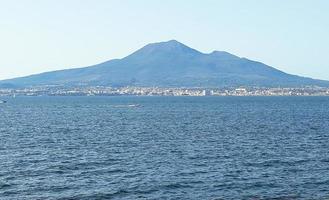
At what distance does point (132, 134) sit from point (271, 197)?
5725cm

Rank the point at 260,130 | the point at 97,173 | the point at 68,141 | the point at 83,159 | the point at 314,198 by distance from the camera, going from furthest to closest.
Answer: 1. the point at 260,130
2. the point at 68,141
3. the point at 83,159
4. the point at 97,173
5. the point at 314,198

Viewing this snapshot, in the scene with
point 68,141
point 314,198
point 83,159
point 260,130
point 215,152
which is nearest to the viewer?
point 314,198

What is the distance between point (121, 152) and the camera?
74.8m

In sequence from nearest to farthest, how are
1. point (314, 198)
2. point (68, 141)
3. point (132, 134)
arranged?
point (314, 198) → point (68, 141) → point (132, 134)

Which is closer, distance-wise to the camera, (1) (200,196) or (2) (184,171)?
(1) (200,196)

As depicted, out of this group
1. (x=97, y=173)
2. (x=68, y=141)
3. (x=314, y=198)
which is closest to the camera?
(x=314, y=198)

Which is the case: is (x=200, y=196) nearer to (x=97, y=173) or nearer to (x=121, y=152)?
(x=97, y=173)

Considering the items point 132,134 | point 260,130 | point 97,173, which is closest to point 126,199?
point 97,173

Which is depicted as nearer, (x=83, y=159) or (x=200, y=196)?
(x=200, y=196)

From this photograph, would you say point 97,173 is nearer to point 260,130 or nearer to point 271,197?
point 271,197

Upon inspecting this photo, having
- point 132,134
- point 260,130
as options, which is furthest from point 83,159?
point 260,130

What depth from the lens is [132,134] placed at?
102312 mm

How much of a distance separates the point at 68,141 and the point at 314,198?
169ft

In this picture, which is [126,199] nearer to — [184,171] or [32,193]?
[32,193]
